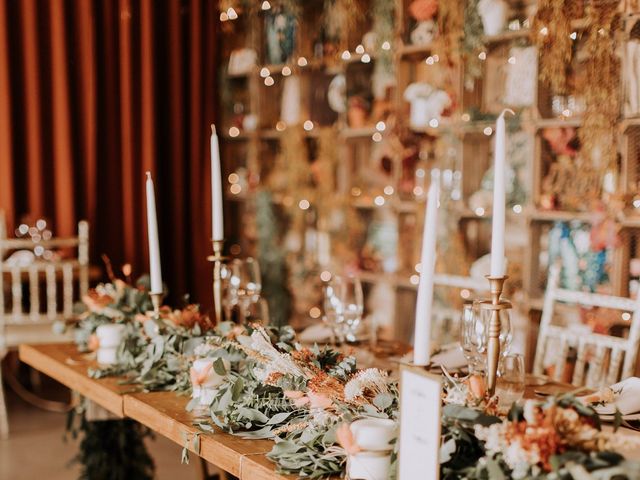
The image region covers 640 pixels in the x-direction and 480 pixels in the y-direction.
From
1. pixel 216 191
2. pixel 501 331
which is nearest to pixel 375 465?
pixel 501 331

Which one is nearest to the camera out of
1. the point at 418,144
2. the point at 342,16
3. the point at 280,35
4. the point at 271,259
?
the point at 418,144

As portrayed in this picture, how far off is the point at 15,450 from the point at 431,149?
2.40 metres

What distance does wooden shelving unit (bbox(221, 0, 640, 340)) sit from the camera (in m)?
3.59

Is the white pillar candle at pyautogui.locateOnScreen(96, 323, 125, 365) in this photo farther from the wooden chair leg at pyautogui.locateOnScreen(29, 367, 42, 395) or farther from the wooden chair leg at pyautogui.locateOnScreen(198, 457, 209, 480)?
the wooden chair leg at pyautogui.locateOnScreen(29, 367, 42, 395)

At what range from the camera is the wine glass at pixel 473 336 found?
1.58 meters

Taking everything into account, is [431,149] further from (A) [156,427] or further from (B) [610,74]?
(A) [156,427]

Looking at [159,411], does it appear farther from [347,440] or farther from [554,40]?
[554,40]

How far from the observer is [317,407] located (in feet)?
4.45

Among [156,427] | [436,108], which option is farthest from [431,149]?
[156,427]

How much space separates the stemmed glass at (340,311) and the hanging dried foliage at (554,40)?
5.88 ft

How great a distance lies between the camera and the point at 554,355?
141 inches

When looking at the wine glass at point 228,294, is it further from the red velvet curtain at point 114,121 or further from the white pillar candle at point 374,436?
the red velvet curtain at point 114,121

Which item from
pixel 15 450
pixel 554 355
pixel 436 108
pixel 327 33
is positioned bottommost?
pixel 15 450

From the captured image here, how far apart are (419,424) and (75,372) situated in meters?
1.22
